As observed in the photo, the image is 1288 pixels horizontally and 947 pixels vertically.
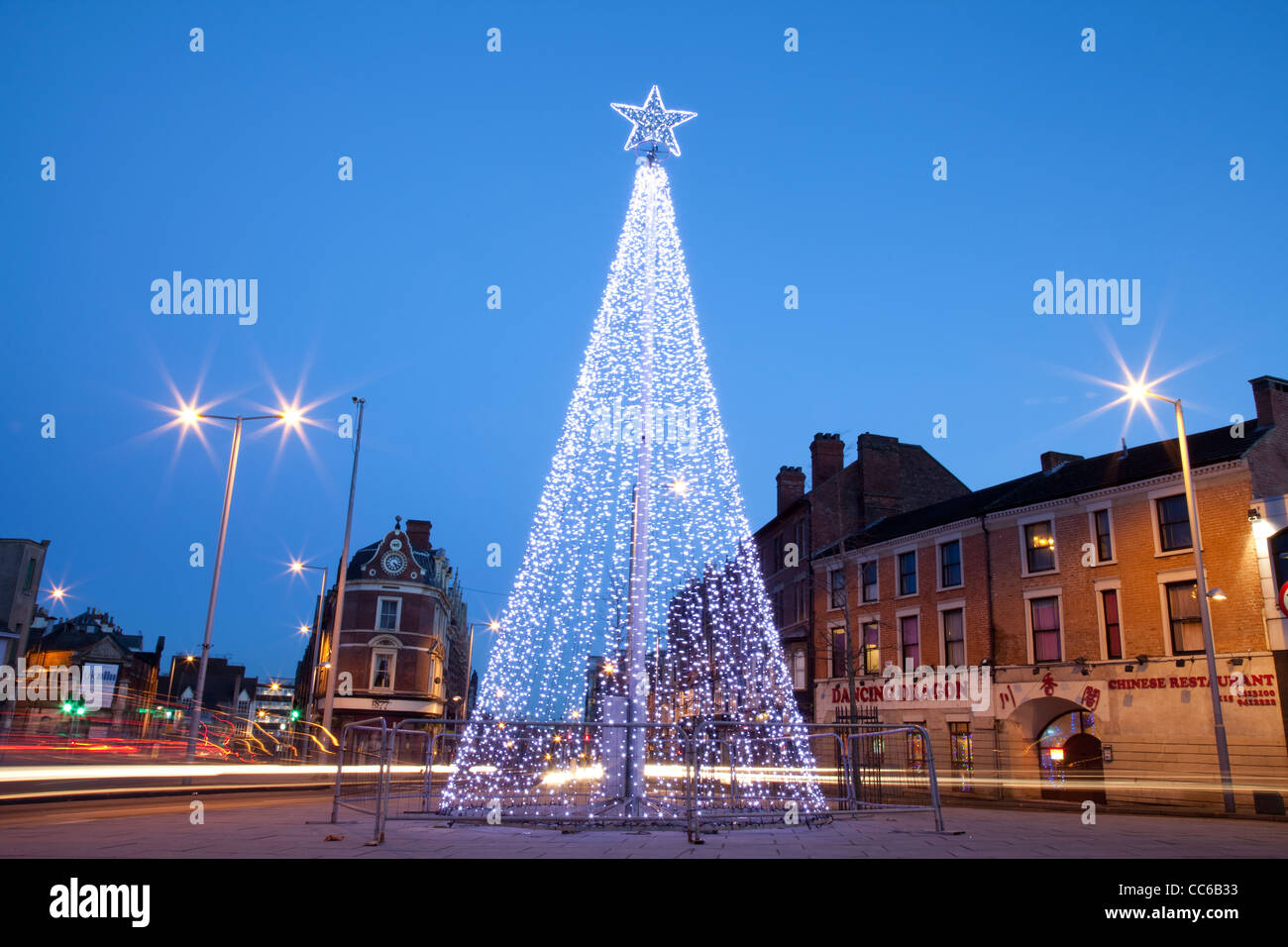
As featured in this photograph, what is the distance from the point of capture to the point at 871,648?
3441cm

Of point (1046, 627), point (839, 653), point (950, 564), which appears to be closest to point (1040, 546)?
point (1046, 627)

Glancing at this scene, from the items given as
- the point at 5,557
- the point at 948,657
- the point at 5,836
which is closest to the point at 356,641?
the point at 5,557

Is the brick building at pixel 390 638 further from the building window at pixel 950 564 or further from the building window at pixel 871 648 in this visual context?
the building window at pixel 950 564

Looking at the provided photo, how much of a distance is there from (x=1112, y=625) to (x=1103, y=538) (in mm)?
2567

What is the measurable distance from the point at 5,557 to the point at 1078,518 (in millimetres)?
48210

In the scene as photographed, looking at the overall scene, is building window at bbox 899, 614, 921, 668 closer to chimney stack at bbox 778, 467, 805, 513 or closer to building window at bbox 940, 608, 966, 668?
building window at bbox 940, 608, 966, 668

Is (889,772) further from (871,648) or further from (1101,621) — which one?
(871,648)

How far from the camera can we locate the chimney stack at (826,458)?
41.2 m

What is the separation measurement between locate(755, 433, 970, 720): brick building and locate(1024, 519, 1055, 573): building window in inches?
391

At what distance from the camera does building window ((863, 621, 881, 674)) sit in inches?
1339

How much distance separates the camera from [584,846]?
31.3 ft

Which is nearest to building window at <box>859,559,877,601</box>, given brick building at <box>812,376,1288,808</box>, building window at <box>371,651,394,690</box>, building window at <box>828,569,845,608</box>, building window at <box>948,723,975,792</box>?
brick building at <box>812,376,1288,808</box>
